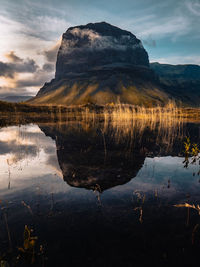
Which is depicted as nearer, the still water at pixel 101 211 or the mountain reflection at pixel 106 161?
the still water at pixel 101 211

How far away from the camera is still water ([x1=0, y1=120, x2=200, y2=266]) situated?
12.8 ft

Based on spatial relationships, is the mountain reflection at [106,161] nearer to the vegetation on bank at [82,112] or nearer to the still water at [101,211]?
the still water at [101,211]

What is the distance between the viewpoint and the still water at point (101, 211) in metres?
3.90

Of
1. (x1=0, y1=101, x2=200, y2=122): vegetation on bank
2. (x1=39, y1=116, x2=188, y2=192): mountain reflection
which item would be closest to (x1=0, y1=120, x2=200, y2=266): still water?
(x1=39, y1=116, x2=188, y2=192): mountain reflection

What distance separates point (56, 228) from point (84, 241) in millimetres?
844

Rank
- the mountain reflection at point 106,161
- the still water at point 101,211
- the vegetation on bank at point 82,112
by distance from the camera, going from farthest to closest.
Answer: the vegetation on bank at point 82,112, the mountain reflection at point 106,161, the still water at point 101,211

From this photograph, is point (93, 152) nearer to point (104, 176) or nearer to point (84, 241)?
point (104, 176)

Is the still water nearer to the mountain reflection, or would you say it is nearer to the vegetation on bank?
the mountain reflection

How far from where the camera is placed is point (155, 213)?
5.39 m

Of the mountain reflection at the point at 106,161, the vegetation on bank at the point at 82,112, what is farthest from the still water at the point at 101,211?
the vegetation on bank at the point at 82,112

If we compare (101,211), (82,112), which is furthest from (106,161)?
(82,112)

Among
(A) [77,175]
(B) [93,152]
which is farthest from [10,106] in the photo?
(A) [77,175]

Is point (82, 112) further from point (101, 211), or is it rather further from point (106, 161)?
point (101, 211)

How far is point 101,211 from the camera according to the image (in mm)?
5469
